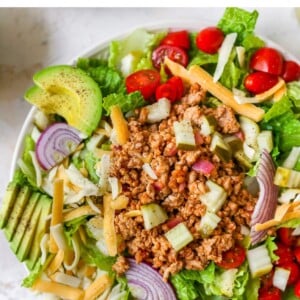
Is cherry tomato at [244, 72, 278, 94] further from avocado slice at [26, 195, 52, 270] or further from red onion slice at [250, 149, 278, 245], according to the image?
avocado slice at [26, 195, 52, 270]

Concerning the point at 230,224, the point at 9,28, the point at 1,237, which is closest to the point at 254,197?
the point at 230,224

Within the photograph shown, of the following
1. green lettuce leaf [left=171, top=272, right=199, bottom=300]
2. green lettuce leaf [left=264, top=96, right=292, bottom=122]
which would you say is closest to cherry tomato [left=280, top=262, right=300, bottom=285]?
green lettuce leaf [left=171, top=272, right=199, bottom=300]

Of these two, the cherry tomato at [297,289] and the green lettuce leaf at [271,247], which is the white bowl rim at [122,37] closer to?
the green lettuce leaf at [271,247]

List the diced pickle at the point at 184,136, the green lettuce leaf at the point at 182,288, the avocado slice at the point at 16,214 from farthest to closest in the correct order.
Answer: the avocado slice at the point at 16,214 < the green lettuce leaf at the point at 182,288 < the diced pickle at the point at 184,136

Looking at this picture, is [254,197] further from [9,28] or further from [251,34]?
[9,28]

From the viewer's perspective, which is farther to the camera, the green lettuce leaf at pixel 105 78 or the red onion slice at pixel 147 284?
the green lettuce leaf at pixel 105 78

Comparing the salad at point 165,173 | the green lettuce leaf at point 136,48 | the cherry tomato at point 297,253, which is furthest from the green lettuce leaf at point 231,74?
the cherry tomato at point 297,253
